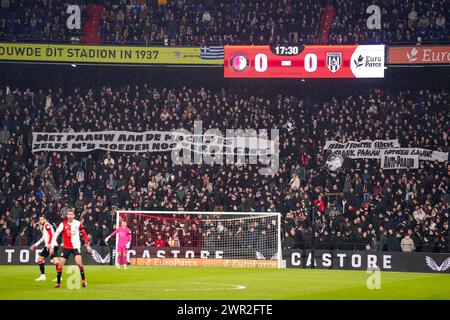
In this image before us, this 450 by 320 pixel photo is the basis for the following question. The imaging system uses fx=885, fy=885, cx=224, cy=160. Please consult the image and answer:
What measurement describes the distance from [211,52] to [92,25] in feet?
22.6

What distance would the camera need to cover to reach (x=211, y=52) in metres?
44.7

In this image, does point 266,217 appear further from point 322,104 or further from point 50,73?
point 50,73

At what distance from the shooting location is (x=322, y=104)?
4603 cm

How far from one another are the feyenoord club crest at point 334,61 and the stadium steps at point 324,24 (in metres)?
1.85

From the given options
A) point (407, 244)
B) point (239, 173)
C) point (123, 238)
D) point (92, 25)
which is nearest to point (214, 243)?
point (123, 238)

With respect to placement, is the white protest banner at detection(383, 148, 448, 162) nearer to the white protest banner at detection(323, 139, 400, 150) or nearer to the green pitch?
the white protest banner at detection(323, 139, 400, 150)

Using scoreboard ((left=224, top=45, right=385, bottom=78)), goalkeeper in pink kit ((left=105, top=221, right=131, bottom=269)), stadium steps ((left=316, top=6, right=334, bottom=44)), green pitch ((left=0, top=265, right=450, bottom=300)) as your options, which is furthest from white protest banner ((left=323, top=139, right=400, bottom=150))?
goalkeeper in pink kit ((left=105, top=221, right=131, bottom=269))

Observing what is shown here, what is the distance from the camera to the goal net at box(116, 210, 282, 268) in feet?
115

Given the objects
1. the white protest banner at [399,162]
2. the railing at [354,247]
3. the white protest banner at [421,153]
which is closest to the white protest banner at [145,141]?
the white protest banner at [399,162]

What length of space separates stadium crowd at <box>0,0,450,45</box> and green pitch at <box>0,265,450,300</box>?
1671 cm

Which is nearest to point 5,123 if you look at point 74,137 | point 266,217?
point 74,137

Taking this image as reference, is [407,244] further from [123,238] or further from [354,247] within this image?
[123,238]

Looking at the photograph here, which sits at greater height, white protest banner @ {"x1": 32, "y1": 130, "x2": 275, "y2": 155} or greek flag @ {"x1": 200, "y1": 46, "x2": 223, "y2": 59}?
greek flag @ {"x1": 200, "y1": 46, "x2": 223, "y2": 59}

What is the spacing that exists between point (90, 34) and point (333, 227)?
18008mm
